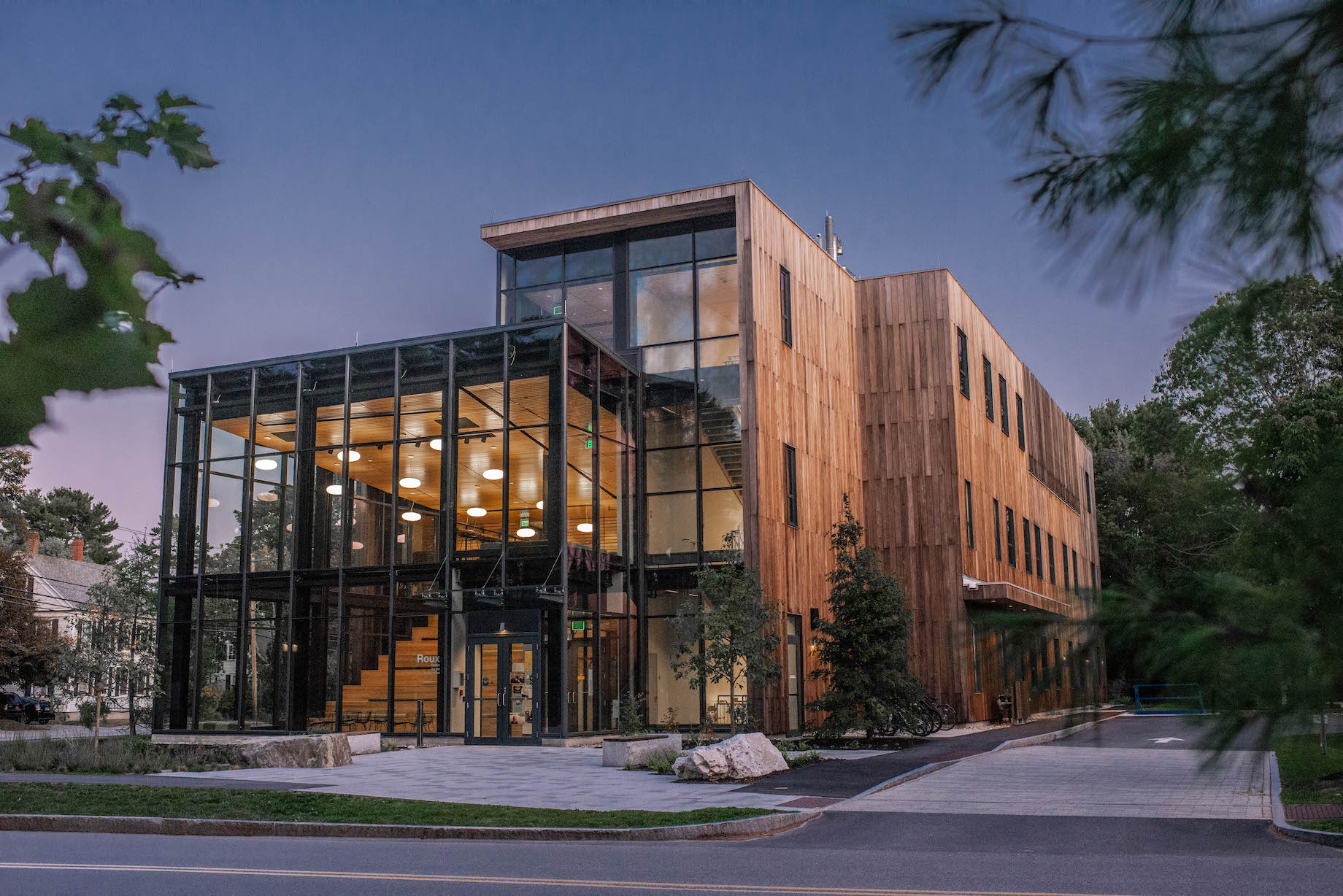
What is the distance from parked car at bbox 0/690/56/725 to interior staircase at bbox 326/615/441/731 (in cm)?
2360

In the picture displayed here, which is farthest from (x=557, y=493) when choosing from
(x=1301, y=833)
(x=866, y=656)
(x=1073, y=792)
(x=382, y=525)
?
(x=1301, y=833)

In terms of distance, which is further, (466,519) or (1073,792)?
(466,519)

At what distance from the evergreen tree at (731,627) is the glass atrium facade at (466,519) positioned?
2958 millimetres

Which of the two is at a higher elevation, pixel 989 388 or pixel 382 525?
pixel 989 388

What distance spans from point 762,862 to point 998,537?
91.8 ft

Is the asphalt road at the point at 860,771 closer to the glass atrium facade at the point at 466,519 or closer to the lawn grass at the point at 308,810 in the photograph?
the lawn grass at the point at 308,810

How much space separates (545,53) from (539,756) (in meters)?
20.2

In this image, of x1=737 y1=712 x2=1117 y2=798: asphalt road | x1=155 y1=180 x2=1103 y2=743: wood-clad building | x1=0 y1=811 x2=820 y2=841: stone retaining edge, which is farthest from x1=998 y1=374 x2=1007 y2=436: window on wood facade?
x1=0 y1=811 x2=820 y2=841: stone retaining edge

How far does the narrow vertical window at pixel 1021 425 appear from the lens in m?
41.5

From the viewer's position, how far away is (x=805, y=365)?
30672 millimetres

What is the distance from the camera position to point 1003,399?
130 feet

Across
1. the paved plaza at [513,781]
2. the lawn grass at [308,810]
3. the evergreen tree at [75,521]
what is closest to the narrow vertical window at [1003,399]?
the paved plaza at [513,781]

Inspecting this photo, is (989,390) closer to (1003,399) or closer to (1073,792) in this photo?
(1003,399)

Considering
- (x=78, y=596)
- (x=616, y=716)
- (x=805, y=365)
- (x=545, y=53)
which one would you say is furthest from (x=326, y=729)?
(x=78, y=596)
